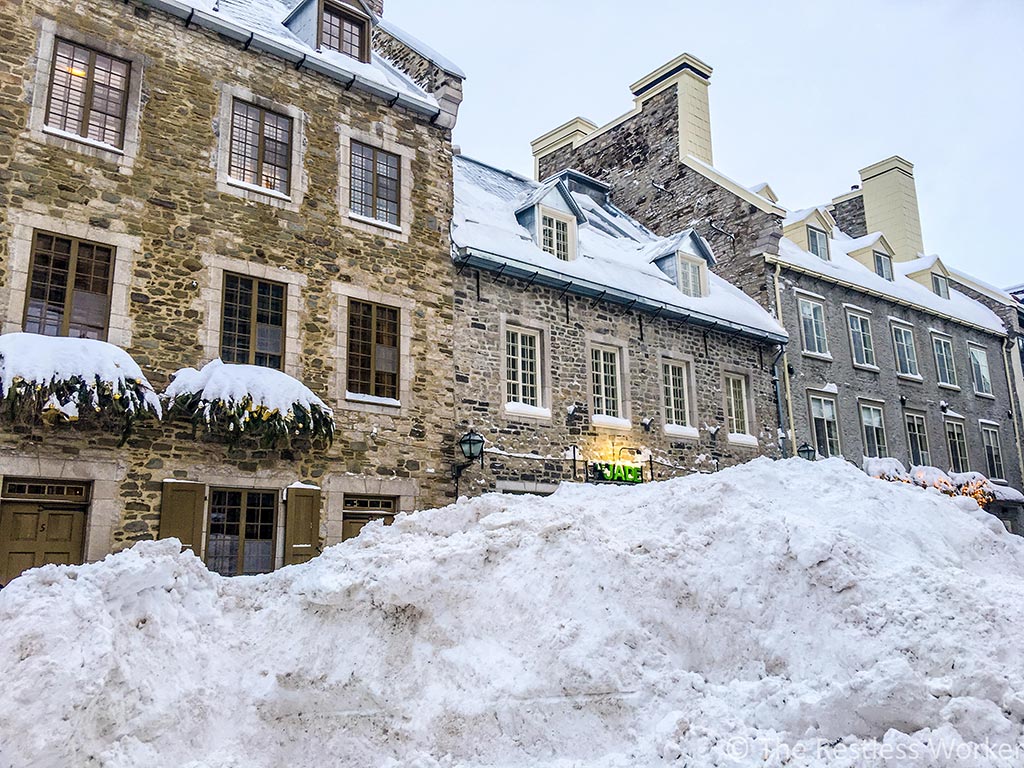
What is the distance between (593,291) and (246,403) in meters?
7.97

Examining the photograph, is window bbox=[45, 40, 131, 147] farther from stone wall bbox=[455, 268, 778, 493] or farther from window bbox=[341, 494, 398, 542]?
window bbox=[341, 494, 398, 542]

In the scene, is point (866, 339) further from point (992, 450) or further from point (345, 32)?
point (345, 32)

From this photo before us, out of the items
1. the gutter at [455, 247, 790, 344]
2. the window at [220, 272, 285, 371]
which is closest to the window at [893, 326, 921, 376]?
the gutter at [455, 247, 790, 344]

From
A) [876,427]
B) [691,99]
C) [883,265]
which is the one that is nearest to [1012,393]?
[883,265]

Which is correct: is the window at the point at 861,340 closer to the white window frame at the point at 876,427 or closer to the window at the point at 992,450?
the white window frame at the point at 876,427

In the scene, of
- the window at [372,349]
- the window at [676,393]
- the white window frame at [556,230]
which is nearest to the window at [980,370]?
the window at [676,393]

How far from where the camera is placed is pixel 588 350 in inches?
652

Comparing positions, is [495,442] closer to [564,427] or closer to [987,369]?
[564,427]

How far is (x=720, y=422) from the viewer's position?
18.7 meters

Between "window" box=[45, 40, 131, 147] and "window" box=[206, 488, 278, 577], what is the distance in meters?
5.21

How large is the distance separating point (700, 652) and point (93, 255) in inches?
360

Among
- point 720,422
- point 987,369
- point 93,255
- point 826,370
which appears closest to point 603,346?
point 720,422

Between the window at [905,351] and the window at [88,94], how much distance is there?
21308mm

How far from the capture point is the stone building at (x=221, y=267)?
10.4 meters
